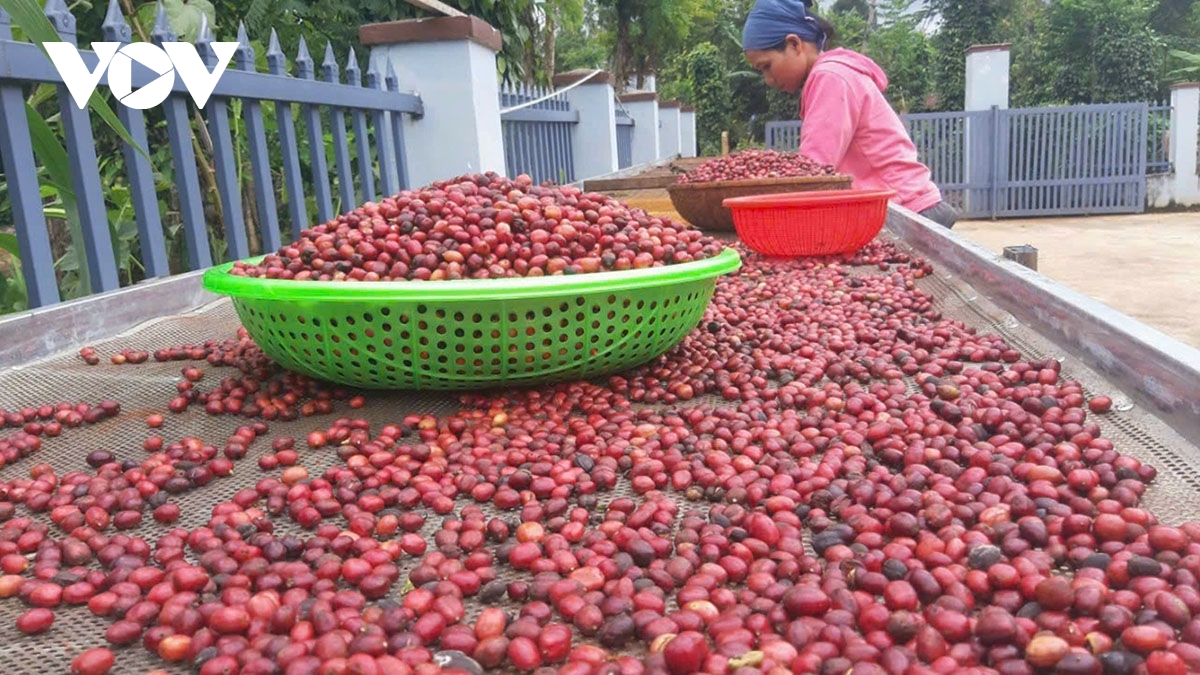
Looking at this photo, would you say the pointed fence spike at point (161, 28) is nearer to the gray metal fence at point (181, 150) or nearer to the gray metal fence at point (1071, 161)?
the gray metal fence at point (181, 150)

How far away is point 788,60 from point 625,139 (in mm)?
7129

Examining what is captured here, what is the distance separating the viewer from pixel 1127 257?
968cm

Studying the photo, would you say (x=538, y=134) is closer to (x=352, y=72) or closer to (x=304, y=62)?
(x=352, y=72)

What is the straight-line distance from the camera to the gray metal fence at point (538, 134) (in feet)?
21.0

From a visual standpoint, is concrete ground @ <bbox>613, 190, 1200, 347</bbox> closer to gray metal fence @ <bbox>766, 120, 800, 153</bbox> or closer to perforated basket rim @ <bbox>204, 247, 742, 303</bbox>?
gray metal fence @ <bbox>766, 120, 800, 153</bbox>

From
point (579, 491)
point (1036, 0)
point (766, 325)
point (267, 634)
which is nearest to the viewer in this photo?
point (267, 634)

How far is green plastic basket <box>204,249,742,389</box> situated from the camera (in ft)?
5.54

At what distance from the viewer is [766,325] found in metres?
2.59

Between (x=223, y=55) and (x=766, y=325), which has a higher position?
(x=223, y=55)

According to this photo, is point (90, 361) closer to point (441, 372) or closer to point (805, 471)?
point (441, 372)

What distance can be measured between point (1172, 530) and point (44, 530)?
1.67m

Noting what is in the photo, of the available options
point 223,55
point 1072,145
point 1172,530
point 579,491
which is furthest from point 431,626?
point 1072,145

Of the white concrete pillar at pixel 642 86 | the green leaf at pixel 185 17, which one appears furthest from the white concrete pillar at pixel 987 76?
the green leaf at pixel 185 17

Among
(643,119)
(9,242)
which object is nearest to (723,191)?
→ (9,242)
